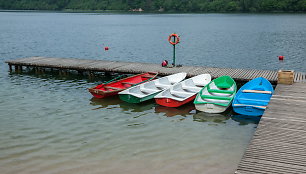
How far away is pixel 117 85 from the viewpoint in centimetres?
2019

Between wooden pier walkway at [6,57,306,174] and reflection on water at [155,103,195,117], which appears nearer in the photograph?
wooden pier walkway at [6,57,306,174]

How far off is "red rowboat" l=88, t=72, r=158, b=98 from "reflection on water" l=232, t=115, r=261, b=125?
258 inches

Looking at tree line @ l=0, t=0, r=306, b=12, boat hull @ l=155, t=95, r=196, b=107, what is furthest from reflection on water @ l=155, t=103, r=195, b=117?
tree line @ l=0, t=0, r=306, b=12

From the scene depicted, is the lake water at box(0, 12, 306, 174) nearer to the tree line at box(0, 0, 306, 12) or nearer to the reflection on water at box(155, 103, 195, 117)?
the reflection on water at box(155, 103, 195, 117)

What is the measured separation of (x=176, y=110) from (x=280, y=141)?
23.8 ft

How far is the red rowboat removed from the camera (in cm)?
1848

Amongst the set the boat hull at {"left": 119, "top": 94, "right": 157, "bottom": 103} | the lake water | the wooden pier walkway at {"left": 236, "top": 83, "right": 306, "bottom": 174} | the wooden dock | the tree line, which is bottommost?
the lake water

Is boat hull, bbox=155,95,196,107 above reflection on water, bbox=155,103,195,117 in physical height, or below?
above

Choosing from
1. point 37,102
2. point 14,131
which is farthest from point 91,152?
point 37,102

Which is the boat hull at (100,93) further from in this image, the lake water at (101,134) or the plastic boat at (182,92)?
the plastic boat at (182,92)

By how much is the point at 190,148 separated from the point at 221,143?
1365mm

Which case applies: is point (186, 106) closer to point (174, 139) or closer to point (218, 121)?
point (218, 121)

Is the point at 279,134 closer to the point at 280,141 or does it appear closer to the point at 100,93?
the point at 280,141

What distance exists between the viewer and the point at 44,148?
12688 millimetres
